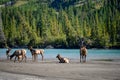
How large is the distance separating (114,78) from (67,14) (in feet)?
151

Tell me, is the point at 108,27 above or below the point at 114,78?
below

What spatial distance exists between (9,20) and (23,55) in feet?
25.4

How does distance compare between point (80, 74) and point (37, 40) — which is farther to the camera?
point (37, 40)

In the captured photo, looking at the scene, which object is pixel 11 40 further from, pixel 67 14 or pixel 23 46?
pixel 67 14

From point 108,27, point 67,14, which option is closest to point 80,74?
point 108,27

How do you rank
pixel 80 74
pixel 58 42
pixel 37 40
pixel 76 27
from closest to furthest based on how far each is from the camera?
pixel 80 74
pixel 37 40
pixel 58 42
pixel 76 27

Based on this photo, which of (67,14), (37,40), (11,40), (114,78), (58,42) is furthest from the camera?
(67,14)

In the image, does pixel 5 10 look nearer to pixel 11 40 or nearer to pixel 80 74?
pixel 11 40

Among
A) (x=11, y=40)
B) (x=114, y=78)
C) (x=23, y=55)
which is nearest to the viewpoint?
(x=114, y=78)

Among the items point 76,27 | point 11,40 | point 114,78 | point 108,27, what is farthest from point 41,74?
point 76,27

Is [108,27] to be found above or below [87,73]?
below

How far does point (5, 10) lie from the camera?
26.6 m

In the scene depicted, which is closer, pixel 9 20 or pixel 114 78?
pixel 114 78

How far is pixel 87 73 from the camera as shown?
12.8m
